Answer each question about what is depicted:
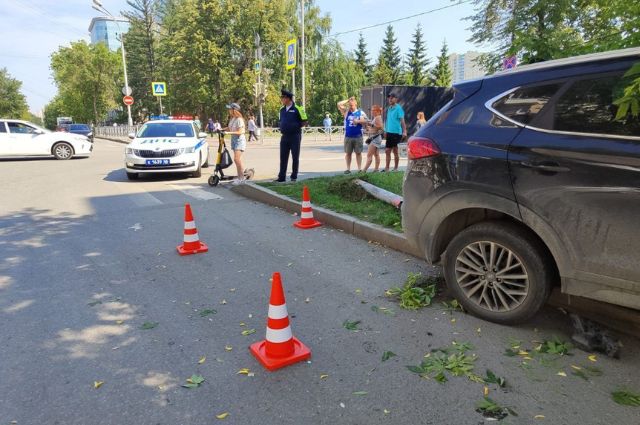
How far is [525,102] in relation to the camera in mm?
3180

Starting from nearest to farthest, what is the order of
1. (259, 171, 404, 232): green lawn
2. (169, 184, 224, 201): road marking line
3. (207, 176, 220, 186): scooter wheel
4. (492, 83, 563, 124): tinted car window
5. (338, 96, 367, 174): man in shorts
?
(492, 83, 563, 124): tinted car window, (259, 171, 404, 232): green lawn, (169, 184, 224, 201): road marking line, (338, 96, 367, 174): man in shorts, (207, 176, 220, 186): scooter wheel

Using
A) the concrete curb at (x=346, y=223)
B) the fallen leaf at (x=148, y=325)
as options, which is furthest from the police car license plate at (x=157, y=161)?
the fallen leaf at (x=148, y=325)

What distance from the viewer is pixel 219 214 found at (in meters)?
7.59

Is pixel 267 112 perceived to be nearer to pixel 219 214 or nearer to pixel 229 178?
pixel 229 178

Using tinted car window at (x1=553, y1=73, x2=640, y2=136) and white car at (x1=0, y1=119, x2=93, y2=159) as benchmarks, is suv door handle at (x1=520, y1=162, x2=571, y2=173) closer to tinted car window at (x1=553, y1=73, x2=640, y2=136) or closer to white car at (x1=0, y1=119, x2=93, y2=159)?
tinted car window at (x1=553, y1=73, x2=640, y2=136)

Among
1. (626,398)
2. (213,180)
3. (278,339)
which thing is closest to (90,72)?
(213,180)

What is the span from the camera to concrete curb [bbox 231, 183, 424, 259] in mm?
5277

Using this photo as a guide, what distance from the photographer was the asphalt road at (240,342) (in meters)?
2.53

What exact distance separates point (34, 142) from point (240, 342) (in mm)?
17846

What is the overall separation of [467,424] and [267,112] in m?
51.0

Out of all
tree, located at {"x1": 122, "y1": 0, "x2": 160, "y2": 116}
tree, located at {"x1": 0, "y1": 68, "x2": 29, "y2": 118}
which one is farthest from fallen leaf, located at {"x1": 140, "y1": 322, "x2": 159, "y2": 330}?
tree, located at {"x1": 0, "y1": 68, "x2": 29, "y2": 118}

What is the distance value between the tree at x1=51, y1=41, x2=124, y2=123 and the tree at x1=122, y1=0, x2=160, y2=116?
2.67 m

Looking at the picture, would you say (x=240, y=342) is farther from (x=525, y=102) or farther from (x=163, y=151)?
(x=163, y=151)

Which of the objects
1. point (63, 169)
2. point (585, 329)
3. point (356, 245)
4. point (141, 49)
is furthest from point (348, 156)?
point (141, 49)
